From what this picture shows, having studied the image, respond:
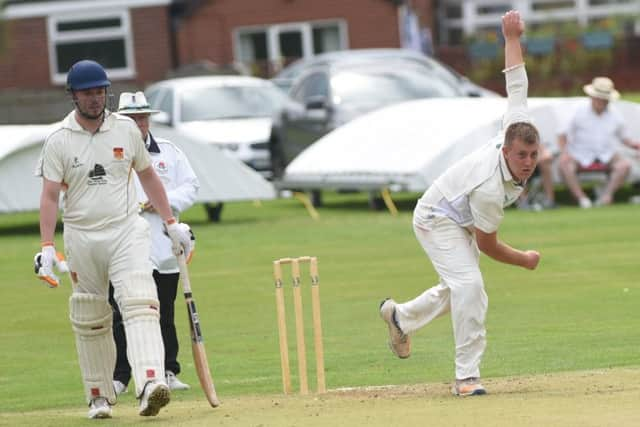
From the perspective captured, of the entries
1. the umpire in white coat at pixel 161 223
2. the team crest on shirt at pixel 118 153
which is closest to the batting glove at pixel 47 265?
the team crest on shirt at pixel 118 153

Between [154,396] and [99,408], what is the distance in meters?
0.73

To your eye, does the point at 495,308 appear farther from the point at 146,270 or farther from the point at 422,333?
the point at 146,270

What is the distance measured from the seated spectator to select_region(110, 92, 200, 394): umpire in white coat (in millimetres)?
12279

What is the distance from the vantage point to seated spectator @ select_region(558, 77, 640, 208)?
74.5 feet

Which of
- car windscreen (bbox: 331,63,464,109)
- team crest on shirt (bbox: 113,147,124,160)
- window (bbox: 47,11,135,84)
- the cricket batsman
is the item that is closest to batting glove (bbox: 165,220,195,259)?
the cricket batsman

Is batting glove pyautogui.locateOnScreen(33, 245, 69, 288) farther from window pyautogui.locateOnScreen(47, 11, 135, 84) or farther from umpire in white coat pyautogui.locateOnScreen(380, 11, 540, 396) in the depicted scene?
window pyautogui.locateOnScreen(47, 11, 135, 84)

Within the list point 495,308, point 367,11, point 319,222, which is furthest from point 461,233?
point 367,11

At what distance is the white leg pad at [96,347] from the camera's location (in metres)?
9.65

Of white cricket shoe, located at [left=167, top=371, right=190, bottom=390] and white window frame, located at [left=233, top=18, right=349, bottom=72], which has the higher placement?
white cricket shoe, located at [left=167, top=371, right=190, bottom=390]

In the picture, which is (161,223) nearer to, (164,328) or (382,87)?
(164,328)

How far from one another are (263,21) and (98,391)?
40857 millimetres

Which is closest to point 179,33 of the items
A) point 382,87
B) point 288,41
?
point 288,41

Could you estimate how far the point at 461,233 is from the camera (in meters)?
9.87

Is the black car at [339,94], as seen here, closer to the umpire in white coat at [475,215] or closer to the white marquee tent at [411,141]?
the white marquee tent at [411,141]
